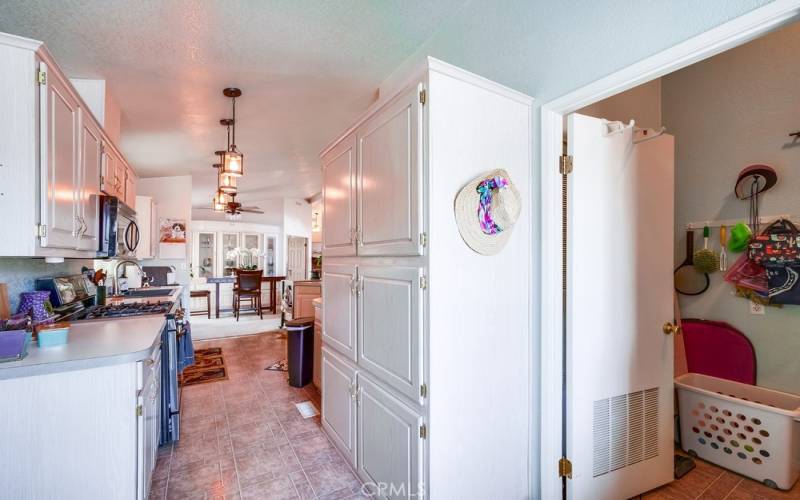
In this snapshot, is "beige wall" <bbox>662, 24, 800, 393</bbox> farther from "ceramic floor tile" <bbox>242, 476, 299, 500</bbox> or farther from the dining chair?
the dining chair

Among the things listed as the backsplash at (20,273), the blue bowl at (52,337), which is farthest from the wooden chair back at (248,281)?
the blue bowl at (52,337)

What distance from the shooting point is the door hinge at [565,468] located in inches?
65.2

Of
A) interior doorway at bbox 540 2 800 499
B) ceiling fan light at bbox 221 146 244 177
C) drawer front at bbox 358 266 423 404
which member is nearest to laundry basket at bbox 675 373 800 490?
interior doorway at bbox 540 2 800 499

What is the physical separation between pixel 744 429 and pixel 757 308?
0.78 meters

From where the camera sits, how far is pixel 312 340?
12.0 feet

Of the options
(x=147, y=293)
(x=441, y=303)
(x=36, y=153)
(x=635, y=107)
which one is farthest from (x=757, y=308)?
(x=147, y=293)

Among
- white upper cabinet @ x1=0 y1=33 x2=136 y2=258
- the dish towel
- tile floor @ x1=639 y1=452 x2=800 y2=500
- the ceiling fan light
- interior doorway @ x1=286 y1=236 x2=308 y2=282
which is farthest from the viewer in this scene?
interior doorway @ x1=286 y1=236 x2=308 y2=282

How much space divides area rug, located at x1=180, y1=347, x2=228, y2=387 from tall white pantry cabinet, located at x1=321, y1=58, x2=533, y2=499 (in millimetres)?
2597

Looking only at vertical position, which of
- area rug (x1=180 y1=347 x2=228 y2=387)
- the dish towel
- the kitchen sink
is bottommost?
area rug (x1=180 y1=347 x2=228 y2=387)

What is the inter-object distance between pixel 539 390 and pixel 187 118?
370cm

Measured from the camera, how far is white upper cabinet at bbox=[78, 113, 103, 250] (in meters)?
2.02

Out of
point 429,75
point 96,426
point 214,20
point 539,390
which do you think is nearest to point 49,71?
point 214,20

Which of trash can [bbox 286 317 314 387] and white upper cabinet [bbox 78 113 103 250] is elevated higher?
white upper cabinet [bbox 78 113 103 250]

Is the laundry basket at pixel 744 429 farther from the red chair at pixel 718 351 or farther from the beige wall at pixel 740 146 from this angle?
the beige wall at pixel 740 146
